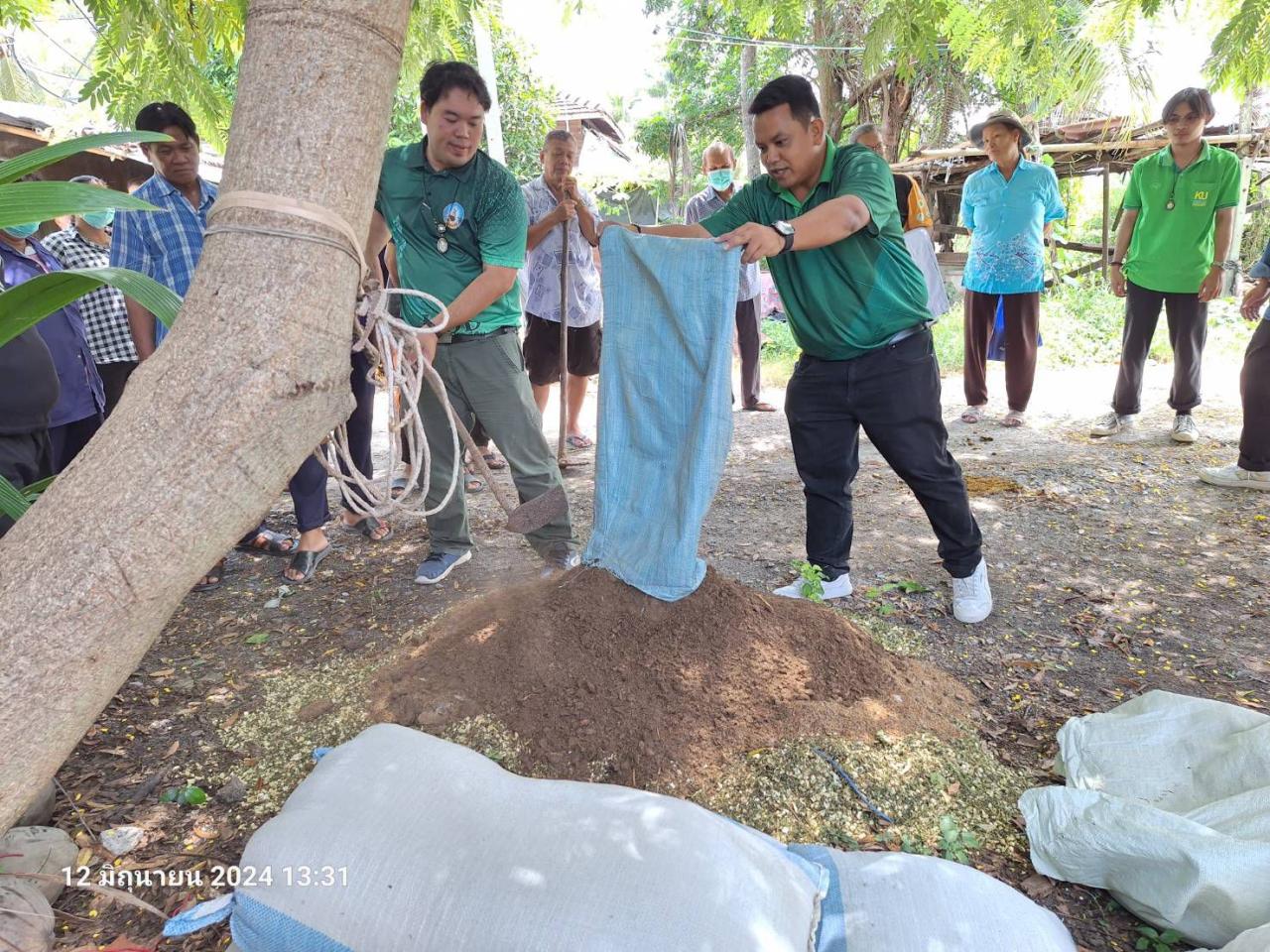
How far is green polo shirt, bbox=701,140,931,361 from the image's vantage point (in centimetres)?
253

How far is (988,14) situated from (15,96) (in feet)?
40.5

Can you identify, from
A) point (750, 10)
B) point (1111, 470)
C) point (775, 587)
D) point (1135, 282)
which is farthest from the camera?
point (1135, 282)

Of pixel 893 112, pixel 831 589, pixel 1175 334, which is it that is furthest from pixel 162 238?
pixel 893 112

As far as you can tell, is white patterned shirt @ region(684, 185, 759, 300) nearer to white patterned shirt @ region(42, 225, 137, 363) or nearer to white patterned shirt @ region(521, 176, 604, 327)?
white patterned shirt @ region(521, 176, 604, 327)

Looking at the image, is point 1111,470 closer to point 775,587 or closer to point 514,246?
point 775,587

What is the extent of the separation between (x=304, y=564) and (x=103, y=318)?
4.53ft

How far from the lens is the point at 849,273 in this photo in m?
2.58

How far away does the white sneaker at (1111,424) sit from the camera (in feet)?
17.5

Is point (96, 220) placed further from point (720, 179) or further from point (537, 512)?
point (720, 179)

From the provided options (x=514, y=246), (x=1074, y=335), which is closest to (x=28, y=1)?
(x=514, y=246)

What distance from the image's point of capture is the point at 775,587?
11.0 feet

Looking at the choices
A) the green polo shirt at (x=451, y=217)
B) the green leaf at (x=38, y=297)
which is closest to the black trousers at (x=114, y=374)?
the green polo shirt at (x=451, y=217)

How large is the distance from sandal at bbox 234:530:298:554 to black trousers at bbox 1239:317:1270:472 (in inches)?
188

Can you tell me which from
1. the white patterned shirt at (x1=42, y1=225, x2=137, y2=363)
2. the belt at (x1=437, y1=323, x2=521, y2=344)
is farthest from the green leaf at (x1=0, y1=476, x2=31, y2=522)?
the white patterned shirt at (x1=42, y1=225, x2=137, y2=363)
